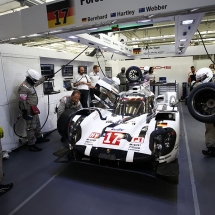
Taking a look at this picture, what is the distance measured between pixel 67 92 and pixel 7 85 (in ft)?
6.91

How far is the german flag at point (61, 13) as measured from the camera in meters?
2.22

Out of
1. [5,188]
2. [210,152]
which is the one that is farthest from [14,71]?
[210,152]

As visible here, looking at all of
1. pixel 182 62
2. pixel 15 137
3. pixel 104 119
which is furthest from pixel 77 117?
pixel 182 62

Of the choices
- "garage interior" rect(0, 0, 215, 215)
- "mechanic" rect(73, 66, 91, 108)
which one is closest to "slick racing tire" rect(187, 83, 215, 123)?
"garage interior" rect(0, 0, 215, 215)

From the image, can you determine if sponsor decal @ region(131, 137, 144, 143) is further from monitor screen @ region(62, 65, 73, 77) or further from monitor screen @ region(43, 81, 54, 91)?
monitor screen @ region(62, 65, 73, 77)

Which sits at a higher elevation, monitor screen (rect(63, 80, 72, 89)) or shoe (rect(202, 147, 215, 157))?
monitor screen (rect(63, 80, 72, 89))

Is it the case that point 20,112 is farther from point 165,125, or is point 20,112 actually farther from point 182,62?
point 182,62

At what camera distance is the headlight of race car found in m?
2.33

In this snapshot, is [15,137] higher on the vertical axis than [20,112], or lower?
lower

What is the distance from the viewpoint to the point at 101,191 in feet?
7.79

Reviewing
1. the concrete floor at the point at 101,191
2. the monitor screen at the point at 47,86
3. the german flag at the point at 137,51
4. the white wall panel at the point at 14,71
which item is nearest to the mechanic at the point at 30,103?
the white wall panel at the point at 14,71

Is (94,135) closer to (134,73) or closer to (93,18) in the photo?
(93,18)

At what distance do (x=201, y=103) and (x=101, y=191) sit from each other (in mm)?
1645

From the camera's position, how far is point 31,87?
387 centimetres
